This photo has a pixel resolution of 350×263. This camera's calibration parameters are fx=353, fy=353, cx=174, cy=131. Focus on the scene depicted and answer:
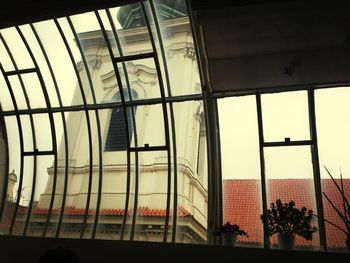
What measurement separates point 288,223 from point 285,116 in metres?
2.05

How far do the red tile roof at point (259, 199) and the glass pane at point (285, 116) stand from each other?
2.69ft

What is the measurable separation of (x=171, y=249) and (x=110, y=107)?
138 inches

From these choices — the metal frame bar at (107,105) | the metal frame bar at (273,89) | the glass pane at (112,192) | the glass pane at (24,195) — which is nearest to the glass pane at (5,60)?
the metal frame bar at (107,105)

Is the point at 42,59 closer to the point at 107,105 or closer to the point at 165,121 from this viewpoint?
the point at 107,105

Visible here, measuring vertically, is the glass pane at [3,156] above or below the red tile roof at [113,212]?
above

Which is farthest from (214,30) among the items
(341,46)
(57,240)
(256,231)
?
(57,240)

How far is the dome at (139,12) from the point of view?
6137mm

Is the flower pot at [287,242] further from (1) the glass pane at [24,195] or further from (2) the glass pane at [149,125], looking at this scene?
(1) the glass pane at [24,195]

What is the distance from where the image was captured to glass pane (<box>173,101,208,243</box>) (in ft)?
21.9

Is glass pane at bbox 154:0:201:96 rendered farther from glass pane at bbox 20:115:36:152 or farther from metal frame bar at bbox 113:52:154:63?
glass pane at bbox 20:115:36:152

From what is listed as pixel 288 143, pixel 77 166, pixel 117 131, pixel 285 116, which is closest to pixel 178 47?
pixel 117 131

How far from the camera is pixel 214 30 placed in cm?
536

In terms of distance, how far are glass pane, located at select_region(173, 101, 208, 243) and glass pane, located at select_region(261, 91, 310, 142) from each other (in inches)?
47.9

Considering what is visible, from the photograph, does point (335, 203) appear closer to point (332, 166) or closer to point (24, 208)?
point (332, 166)
